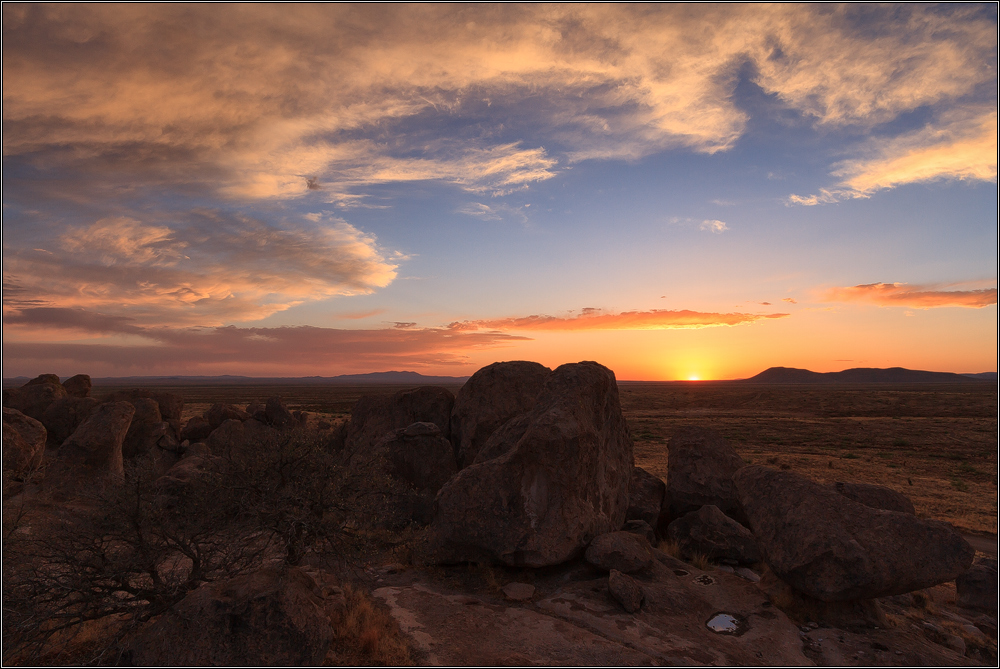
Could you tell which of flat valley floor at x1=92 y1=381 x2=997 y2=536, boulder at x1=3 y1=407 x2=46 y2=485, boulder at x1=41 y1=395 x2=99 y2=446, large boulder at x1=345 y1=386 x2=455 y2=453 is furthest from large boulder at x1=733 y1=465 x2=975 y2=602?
boulder at x1=41 y1=395 x2=99 y2=446

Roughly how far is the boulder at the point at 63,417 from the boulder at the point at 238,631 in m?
24.2

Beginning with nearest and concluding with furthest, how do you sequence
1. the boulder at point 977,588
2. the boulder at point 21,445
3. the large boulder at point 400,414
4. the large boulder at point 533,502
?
the boulder at point 977,588 → the large boulder at point 533,502 → the boulder at point 21,445 → the large boulder at point 400,414

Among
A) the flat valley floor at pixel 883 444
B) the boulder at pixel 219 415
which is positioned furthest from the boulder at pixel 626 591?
the boulder at pixel 219 415

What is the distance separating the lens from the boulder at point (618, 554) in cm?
1145

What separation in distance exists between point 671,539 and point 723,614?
439 cm

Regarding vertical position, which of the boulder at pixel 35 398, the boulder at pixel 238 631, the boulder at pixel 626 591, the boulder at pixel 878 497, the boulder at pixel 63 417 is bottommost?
the boulder at pixel 626 591

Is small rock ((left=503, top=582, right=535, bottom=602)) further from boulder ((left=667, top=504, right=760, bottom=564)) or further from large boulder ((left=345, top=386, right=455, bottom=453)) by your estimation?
large boulder ((left=345, top=386, right=455, bottom=453))

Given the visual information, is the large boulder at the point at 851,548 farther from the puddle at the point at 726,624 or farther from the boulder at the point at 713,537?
the boulder at the point at 713,537

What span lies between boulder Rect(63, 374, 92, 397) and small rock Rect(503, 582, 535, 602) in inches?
1347

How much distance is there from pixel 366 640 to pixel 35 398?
97.7ft

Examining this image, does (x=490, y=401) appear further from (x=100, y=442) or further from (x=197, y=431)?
(x=197, y=431)

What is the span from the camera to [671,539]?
14.8m

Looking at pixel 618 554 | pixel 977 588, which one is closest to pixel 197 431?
pixel 618 554

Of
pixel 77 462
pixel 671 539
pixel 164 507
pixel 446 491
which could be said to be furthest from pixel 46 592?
pixel 77 462
